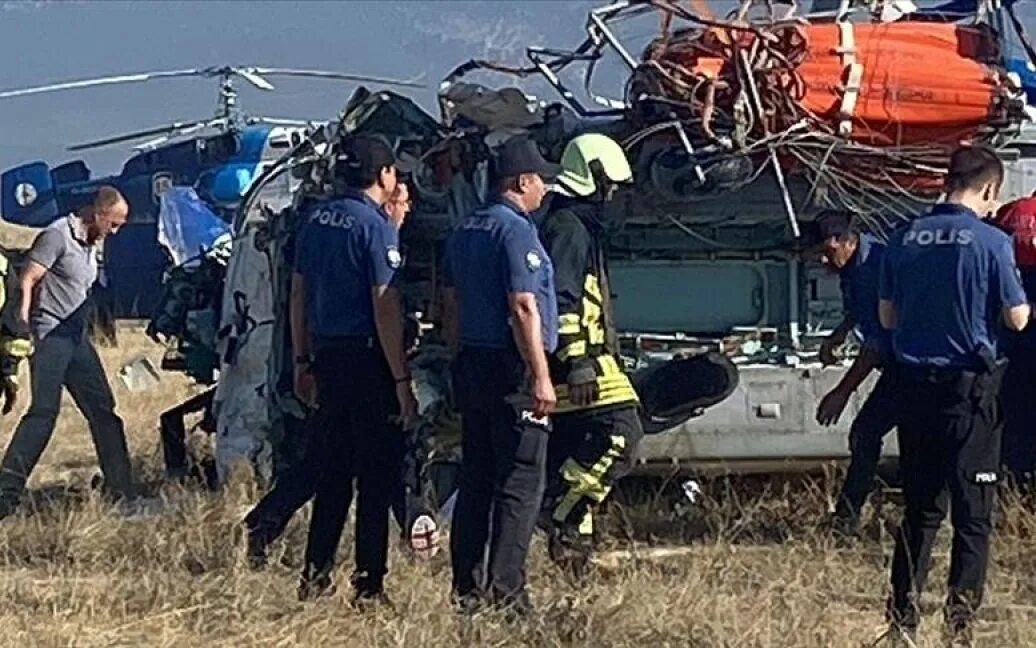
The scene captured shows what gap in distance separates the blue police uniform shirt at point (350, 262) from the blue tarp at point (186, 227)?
617 centimetres

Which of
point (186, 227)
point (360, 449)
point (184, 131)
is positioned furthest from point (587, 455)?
point (184, 131)

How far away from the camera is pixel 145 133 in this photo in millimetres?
20844

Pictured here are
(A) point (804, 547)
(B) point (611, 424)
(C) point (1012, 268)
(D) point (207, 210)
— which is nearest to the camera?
(C) point (1012, 268)

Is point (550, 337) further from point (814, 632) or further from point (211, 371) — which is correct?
point (211, 371)

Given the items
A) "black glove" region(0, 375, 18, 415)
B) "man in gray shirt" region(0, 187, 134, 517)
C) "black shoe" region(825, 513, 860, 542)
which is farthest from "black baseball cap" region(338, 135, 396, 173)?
"black glove" region(0, 375, 18, 415)

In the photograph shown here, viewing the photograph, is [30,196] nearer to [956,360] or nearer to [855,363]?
[855,363]

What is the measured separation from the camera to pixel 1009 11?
932 cm

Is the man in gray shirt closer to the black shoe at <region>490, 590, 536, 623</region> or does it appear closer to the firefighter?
the firefighter

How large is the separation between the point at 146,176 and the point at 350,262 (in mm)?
13907

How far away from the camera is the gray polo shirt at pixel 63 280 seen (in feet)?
33.1

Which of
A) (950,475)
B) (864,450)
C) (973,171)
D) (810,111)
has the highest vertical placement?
(810,111)

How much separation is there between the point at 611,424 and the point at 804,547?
1.35 metres

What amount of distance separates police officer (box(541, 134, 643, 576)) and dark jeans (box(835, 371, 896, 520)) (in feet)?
3.94

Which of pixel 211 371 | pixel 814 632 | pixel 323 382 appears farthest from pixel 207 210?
pixel 814 632
